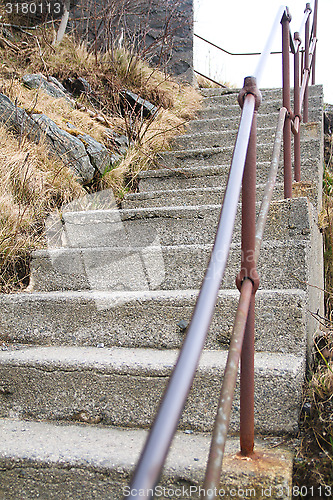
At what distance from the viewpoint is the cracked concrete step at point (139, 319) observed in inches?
54.3

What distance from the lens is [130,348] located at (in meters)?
1.55

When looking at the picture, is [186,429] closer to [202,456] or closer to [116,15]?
[202,456]

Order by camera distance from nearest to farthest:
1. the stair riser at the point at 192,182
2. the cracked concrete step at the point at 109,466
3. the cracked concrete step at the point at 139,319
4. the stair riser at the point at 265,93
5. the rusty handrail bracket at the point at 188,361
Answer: the rusty handrail bracket at the point at 188,361, the cracked concrete step at the point at 109,466, the cracked concrete step at the point at 139,319, the stair riser at the point at 192,182, the stair riser at the point at 265,93

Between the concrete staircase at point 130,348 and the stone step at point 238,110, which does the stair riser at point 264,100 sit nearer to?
the stone step at point 238,110

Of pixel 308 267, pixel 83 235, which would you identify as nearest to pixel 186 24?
pixel 83 235

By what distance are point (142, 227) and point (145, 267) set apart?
1.41 feet

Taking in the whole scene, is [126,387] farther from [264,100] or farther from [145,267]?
[264,100]

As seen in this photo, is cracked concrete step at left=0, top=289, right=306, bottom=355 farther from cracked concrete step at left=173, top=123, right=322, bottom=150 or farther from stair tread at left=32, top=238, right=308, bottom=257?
cracked concrete step at left=173, top=123, right=322, bottom=150

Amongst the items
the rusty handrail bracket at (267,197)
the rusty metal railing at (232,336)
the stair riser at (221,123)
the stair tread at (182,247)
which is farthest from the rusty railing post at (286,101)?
the stair riser at (221,123)

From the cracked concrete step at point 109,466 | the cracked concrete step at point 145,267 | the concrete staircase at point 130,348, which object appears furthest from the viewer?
the cracked concrete step at point 145,267

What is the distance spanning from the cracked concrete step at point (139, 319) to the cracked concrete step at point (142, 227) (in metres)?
0.55

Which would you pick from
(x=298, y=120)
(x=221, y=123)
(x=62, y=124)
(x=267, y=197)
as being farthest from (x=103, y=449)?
(x=221, y=123)

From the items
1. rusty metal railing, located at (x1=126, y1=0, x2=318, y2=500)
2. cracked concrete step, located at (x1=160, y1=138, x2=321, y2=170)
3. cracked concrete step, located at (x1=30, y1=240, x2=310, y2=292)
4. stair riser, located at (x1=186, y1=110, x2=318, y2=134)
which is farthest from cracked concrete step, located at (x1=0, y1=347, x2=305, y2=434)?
stair riser, located at (x1=186, y1=110, x2=318, y2=134)

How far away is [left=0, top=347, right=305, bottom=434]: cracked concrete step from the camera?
1.18 m
